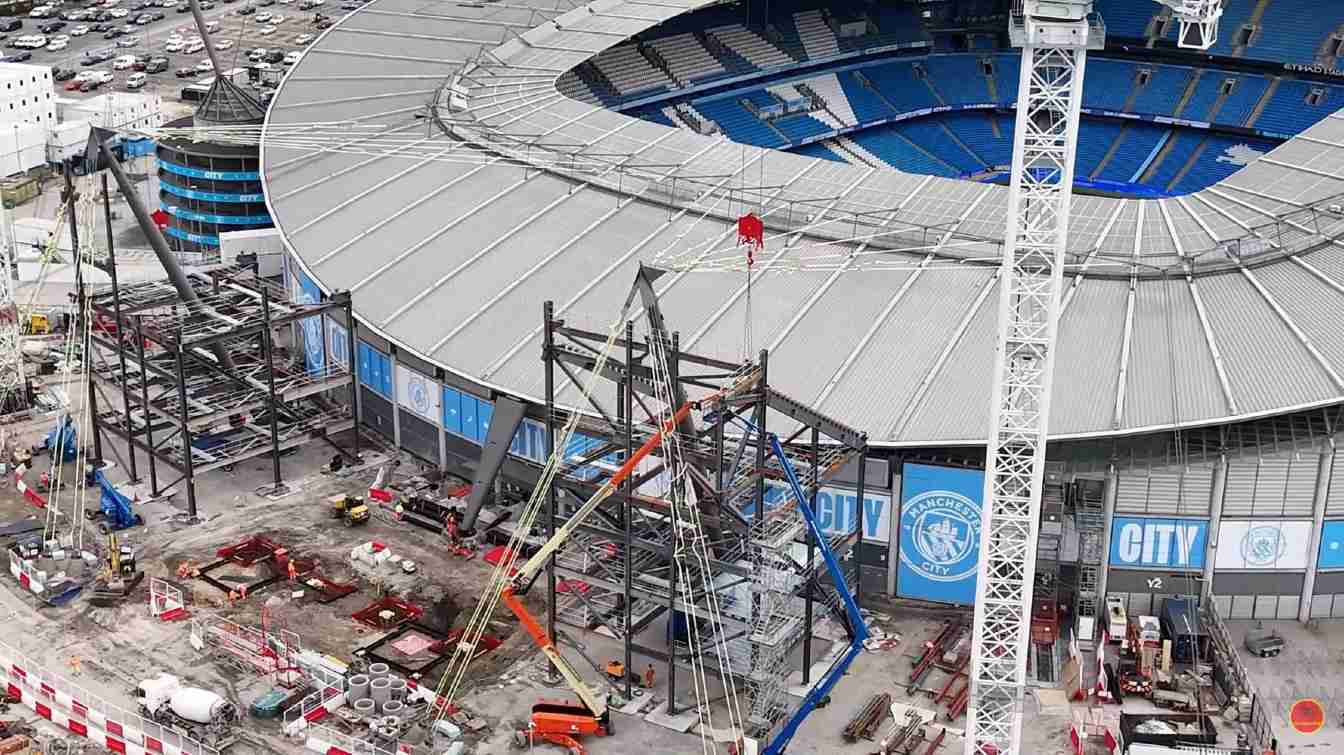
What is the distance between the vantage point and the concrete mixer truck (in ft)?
179

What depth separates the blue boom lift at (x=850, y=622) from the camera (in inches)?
2106

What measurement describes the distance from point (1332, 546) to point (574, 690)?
95.6 ft

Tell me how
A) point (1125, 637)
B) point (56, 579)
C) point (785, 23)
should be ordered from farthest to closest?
point (785, 23), point (56, 579), point (1125, 637)

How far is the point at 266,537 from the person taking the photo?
68.6 meters

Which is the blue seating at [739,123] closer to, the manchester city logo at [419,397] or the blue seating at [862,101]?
the blue seating at [862,101]

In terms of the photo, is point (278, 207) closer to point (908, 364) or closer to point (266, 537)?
point (266, 537)

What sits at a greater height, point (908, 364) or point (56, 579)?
point (908, 364)

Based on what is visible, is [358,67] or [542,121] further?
[358,67]

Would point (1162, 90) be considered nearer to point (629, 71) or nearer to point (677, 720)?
point (629, 71)

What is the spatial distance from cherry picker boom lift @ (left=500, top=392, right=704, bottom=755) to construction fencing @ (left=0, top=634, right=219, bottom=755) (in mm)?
10796

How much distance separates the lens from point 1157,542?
61469mm

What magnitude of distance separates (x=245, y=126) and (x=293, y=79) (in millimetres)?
6093

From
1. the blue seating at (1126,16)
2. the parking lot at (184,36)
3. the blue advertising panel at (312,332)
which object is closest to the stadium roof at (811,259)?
the blue advertising panel at (312,332)

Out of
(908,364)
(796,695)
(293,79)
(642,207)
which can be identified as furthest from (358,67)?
(796,695)
